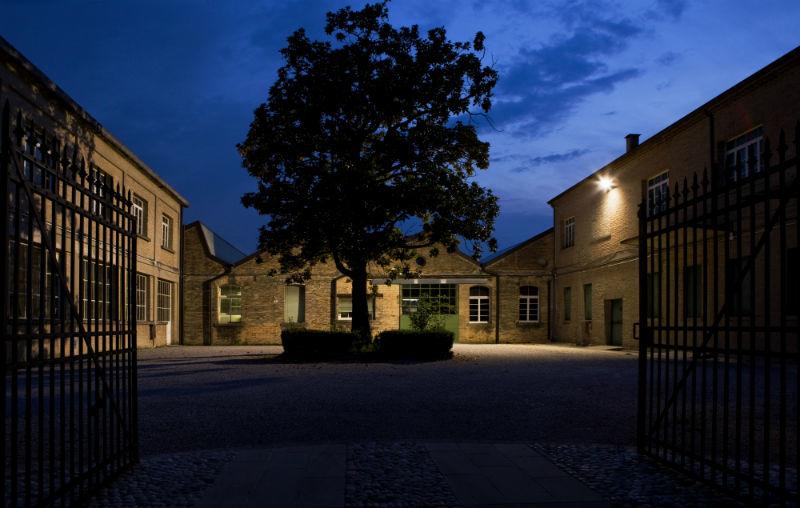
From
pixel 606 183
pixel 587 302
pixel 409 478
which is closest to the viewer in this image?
pixel 409 478

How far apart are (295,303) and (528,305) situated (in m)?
10.7

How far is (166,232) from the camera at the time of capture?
27922mm

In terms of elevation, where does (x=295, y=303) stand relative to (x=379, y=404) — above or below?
above

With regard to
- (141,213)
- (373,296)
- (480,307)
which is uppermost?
(141,213)

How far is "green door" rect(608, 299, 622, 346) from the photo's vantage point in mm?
24359

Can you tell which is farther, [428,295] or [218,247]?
[218,247]

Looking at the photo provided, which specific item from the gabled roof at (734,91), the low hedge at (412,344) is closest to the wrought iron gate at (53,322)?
the low hedge at (412,344)

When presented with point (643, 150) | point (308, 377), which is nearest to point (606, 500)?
point (308, 377)

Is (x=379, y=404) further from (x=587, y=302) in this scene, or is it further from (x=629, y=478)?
(x=587, y=302)

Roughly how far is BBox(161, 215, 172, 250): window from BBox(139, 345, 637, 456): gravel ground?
12.0 m

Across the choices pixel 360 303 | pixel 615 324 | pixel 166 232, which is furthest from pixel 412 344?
pixel 166 232

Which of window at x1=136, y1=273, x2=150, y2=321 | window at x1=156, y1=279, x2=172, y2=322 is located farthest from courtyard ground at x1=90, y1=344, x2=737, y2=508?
window at x1=156, y1=279, x2=172, y2=322

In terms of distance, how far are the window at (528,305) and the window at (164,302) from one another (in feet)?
51.0

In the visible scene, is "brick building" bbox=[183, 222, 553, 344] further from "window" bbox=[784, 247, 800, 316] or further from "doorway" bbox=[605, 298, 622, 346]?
"window" bbox=[784, 247, 800, 316]
